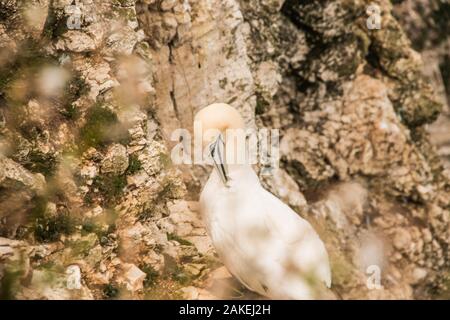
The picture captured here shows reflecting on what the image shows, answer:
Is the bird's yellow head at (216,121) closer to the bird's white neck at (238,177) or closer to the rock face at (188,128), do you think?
the bird's white neck at (238,177)

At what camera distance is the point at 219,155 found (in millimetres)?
5281

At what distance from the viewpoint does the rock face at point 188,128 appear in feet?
16.6

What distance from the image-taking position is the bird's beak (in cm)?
527

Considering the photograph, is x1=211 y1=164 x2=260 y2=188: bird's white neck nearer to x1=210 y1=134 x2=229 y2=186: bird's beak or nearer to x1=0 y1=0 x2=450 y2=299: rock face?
x1=210 y1=134 x2=229 y2=186: bird's beak

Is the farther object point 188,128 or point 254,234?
point 188,128

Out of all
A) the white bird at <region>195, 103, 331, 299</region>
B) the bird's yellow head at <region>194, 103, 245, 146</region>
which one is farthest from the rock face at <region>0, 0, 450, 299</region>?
the bird's yellow head at <region>194, 103, 245, 146</region>

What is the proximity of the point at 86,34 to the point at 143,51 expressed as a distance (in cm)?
77

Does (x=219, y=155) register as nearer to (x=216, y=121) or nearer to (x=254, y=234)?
(x=216, y=121)

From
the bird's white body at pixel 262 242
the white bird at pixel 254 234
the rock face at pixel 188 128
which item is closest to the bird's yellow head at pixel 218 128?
the white bird at pixel 254 234

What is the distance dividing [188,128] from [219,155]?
1874 mm

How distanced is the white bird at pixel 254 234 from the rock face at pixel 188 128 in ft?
1.28

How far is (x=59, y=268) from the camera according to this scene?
4.69 metres

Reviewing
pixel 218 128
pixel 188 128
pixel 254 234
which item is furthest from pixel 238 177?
pixel 188 128
